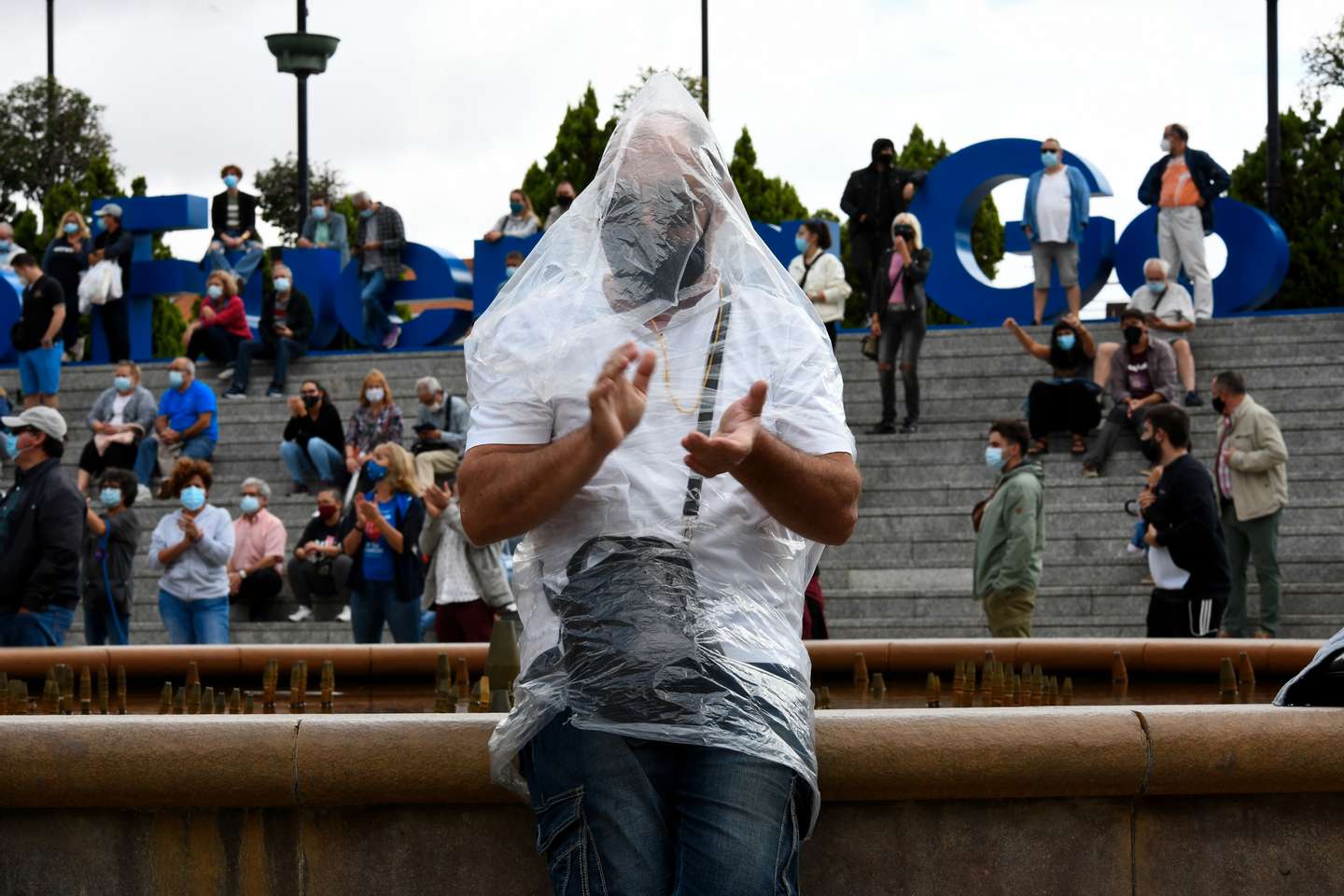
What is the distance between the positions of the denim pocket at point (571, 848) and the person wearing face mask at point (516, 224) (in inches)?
797

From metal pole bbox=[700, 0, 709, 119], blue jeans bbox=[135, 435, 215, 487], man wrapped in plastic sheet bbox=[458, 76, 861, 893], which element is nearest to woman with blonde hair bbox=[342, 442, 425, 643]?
blue jeans bbox=[135, 435, 215, 487]

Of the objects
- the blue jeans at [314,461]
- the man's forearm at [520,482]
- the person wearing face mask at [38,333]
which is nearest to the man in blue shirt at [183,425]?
the blue jeans at [314,461]

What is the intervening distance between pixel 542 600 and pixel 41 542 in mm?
6562

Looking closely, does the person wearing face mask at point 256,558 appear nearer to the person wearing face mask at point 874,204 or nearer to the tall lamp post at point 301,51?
the person wearing face mask at point 874,204

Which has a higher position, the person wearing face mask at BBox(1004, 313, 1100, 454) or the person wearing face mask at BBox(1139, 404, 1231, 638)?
the person wearing face mask at BBox(1004, 313, 1100, 454)

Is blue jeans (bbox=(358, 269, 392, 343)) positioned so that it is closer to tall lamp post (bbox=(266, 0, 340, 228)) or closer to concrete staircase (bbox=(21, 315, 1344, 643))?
concrete staircase (bbox=(21, 315, 1344, 643))

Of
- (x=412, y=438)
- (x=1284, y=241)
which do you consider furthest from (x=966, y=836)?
(x=1284, y=241)

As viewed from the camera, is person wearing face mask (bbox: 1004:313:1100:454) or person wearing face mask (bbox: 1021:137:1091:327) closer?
person wearing face mask (bbox: 1004:313:1100:454)

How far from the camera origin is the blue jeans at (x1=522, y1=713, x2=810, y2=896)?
3.03 metres

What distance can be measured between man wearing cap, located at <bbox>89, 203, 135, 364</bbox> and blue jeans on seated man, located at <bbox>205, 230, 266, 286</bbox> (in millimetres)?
1035

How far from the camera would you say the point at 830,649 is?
26.6ft

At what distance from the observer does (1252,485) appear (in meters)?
12.7

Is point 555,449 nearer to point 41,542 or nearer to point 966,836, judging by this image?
point 966,836

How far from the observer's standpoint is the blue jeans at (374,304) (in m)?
23.5
